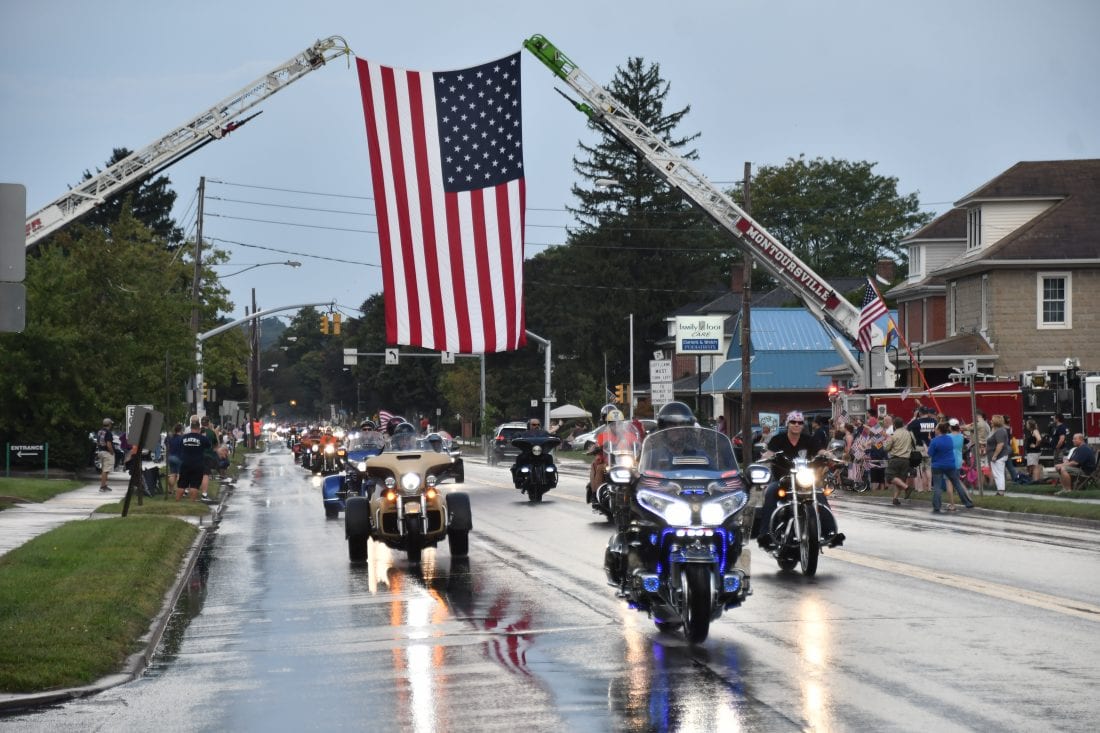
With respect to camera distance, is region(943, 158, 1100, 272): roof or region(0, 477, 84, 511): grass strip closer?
region(0, 477, 84, 511): grass strip

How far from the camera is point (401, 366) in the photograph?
133 meters

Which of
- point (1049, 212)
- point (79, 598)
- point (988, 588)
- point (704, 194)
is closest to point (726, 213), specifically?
point (704, 194)

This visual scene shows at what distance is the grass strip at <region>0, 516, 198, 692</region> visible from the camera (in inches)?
426

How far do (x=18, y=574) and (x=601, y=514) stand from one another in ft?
44.2

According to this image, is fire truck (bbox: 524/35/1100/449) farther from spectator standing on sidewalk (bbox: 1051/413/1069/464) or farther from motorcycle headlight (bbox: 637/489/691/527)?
motorcycle headlight (bbox: 637/489/691/527)

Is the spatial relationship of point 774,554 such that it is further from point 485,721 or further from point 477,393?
point 477,393

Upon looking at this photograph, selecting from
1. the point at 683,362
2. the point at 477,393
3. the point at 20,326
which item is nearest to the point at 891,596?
the point at 20,326

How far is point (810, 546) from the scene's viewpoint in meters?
16.8

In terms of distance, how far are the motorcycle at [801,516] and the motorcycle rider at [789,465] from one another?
0.04 m

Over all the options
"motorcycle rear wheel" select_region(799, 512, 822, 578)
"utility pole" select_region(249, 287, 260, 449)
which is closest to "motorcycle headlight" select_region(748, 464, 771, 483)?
"motorcycle rear wheel" select_region(799, 512, 822, 578)

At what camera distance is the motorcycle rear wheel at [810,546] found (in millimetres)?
16828

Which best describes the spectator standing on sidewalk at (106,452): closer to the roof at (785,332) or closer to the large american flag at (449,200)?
the large american flag at (449,200)

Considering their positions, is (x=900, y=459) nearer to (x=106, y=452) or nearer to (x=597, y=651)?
(x=106, y=452)

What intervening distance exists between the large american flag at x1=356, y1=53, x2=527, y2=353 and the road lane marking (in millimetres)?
9861
